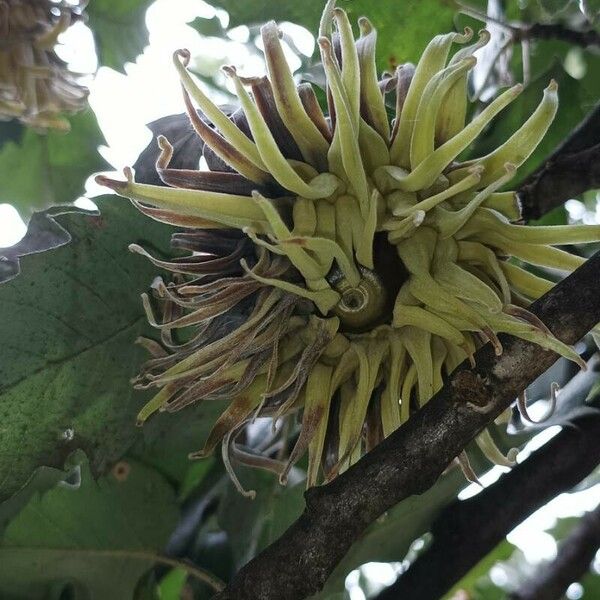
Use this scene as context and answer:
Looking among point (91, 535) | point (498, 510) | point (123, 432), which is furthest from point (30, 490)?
point (498, 510)

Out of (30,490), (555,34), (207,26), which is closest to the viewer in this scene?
(30,490)

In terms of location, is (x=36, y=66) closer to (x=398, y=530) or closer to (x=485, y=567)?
(x=398, y=530)

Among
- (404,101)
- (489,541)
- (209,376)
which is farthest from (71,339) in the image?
(489,541)

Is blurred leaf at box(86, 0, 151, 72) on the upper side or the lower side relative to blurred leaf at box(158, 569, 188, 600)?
upper

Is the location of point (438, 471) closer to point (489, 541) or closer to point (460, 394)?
point (460, 394)

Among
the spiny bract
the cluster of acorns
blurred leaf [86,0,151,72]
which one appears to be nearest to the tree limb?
the spiny bract

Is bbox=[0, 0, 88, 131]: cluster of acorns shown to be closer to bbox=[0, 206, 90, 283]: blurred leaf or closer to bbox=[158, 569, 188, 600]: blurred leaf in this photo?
bbox=[0, 206, 90, 283]: blurred leaf
